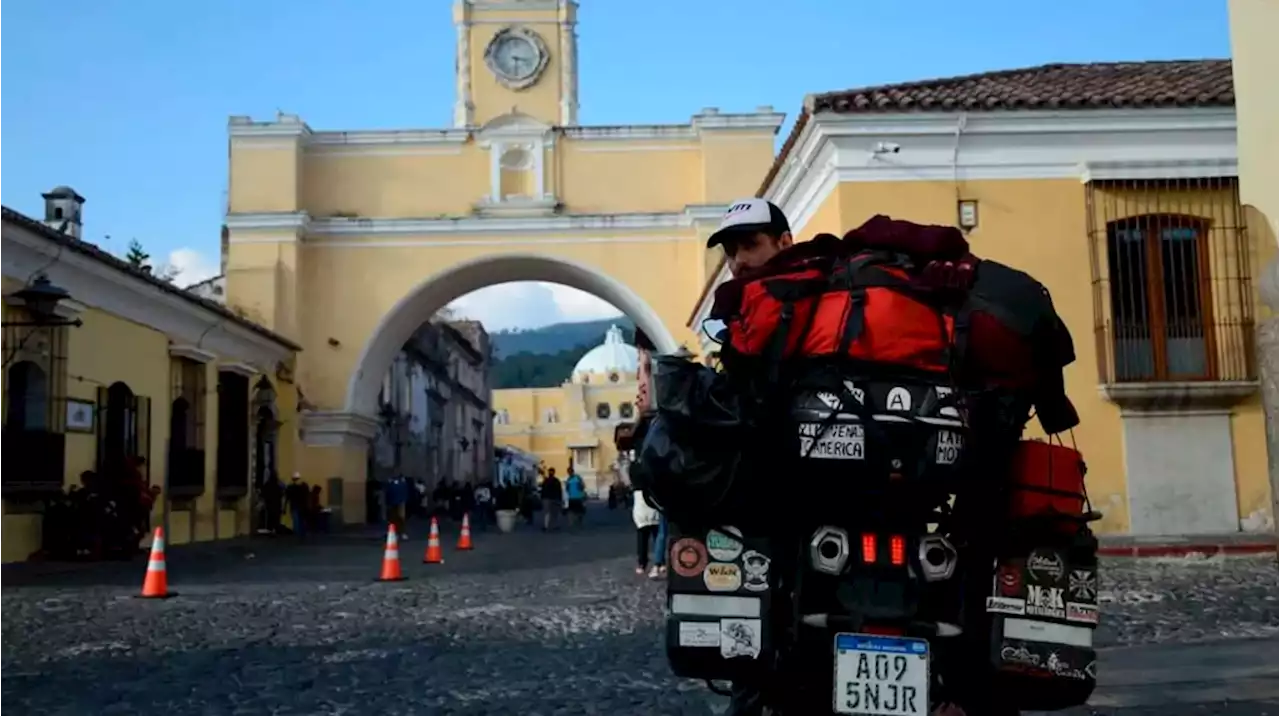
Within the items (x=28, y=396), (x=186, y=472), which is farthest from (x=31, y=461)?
(x=186, y=472)

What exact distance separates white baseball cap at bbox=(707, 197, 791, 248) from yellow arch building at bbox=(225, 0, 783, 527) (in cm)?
2327

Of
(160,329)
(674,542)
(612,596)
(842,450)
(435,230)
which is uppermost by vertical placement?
(435,230)

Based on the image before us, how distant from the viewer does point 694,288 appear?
2692 centimetres

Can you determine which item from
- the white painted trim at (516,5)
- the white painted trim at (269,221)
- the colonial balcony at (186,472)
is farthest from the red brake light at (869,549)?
the white painted trim at (516,5)

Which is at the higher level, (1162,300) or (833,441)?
(1162,300)

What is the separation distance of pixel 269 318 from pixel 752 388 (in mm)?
24571

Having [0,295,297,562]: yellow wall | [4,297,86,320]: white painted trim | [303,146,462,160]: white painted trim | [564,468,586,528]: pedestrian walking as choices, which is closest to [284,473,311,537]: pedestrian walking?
[0,295,297,562]: yellow wall

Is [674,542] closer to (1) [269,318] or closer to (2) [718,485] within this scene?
(2) [718,485]

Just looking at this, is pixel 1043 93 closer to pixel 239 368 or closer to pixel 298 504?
pixel 239 368

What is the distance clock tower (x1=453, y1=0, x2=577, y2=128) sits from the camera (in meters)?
28.0

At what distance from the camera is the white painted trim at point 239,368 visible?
22.1m

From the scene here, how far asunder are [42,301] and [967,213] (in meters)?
10.0

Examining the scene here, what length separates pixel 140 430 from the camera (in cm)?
1795

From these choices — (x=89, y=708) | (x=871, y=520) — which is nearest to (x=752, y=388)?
(x=871, y=520)
